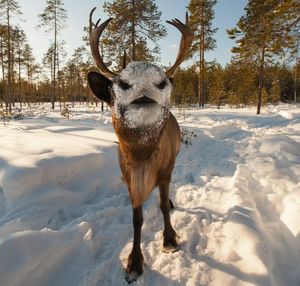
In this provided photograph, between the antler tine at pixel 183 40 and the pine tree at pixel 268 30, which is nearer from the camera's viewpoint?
the antler tine at pixel 183 40

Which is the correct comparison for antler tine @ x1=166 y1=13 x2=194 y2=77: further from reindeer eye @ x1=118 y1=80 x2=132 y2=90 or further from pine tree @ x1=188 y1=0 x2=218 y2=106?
pine tree @ x1=188 y1=0 x2=218 y2=106

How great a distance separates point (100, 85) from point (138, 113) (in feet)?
1.48

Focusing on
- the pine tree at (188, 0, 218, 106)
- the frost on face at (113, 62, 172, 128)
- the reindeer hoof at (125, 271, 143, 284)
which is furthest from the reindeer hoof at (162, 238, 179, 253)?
the pine tree at (188, 0, 218, 106)

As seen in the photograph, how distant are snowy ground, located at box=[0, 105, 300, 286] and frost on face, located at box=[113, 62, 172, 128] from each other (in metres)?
1.54

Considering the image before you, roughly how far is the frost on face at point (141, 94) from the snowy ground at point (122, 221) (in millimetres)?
1542

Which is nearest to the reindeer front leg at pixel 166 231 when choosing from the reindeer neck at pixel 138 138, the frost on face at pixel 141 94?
the reindeer neck at pixel 138 138

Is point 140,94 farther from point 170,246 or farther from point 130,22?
point 130,22

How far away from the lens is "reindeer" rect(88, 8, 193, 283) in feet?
5.88

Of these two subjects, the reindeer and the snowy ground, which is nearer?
the reindeer

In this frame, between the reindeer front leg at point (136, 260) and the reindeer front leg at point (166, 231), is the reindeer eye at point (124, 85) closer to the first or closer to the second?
the reindeer front leg at point (136, 260)

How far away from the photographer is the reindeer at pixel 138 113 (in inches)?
70.6

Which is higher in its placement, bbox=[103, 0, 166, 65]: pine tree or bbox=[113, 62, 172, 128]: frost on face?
bbox=[103, 0, 166, 65]: pine tree

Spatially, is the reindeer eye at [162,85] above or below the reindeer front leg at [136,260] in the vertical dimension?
above

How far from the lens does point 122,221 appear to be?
3.55 m
